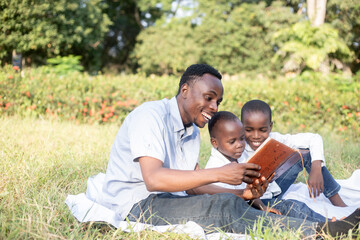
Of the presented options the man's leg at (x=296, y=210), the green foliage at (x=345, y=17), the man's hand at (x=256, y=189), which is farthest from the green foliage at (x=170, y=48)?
the man's hand at (x=256, y=189)

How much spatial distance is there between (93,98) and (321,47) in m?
13.3

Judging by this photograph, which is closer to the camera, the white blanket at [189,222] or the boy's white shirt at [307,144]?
the white blanket at [189,222]

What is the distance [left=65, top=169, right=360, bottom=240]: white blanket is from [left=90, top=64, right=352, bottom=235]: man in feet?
0.19

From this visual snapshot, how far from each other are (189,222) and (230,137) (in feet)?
3.29

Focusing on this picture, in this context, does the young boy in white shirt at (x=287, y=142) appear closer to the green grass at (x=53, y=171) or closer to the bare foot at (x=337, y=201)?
the bare foot at (x=337, y=201)

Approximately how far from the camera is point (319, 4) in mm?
17516

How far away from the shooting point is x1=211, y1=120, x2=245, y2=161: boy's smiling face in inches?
121

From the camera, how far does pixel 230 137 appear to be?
10.1ft

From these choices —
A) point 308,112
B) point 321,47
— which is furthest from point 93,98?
point 321,47

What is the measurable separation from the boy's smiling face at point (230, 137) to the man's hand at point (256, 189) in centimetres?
55

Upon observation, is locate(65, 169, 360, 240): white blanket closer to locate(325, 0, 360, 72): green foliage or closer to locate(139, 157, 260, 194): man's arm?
locate(139, 157, 260, 194): man's arm

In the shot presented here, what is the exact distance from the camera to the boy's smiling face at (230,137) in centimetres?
308

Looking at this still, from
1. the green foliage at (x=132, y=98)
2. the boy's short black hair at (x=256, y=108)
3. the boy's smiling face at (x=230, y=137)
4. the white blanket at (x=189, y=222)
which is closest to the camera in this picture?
the white blanket at (x=189, y=222)

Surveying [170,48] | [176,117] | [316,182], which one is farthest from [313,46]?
[176,117]
